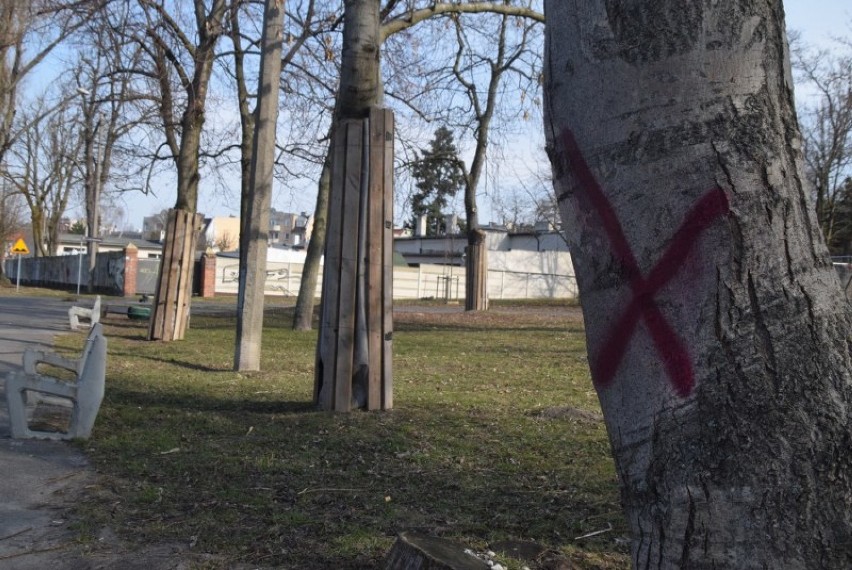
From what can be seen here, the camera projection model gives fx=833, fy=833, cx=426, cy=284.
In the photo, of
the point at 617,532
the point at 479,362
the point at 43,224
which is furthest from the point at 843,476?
the point at 43,224

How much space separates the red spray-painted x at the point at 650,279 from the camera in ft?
7.43

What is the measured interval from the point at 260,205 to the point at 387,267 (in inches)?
140

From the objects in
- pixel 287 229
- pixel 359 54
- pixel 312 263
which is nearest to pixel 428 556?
pixel 359 54

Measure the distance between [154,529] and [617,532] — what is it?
2.49 metres

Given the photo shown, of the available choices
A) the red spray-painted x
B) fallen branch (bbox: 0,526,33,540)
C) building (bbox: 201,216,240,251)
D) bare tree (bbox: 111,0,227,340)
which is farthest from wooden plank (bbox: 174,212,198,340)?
building (bbox: 201,216,240,251)

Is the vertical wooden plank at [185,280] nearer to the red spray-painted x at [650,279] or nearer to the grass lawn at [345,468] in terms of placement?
the grass lawn at [345,468]

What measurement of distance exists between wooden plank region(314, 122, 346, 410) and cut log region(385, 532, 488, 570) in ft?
13.9

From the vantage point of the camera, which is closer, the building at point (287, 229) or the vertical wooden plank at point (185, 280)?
the vertical wooden plank at point (185, 280)

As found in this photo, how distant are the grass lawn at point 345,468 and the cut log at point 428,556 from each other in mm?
542

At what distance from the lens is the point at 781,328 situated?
2215 mm

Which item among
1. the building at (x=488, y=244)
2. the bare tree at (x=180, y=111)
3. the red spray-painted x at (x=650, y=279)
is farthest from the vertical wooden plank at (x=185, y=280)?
the building at (x=488, y=244)

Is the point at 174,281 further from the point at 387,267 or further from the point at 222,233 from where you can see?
the point at 222,233

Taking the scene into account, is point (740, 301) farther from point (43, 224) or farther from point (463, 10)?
point (43, 224)

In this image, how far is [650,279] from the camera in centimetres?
233
